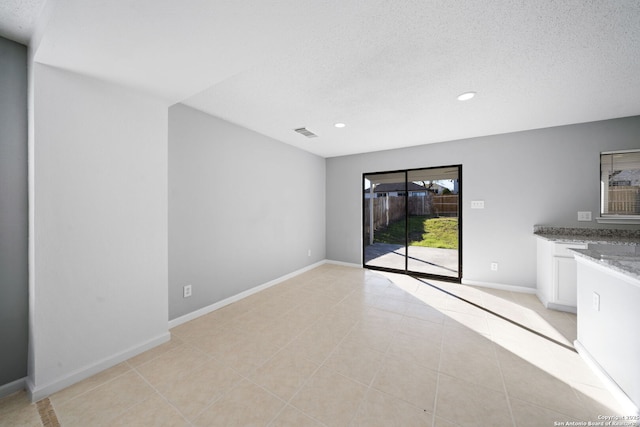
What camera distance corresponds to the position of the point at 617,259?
1.69 metres

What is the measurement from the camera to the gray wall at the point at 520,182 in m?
3.13

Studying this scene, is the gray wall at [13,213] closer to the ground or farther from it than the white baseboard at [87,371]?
farther from it

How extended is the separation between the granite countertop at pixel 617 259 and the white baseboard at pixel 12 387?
13.8ft

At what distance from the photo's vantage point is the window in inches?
116

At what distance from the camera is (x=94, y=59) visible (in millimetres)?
1627

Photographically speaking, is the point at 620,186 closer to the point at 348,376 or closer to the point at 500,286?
the point at 500,286

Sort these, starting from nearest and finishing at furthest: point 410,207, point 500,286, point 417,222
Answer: point 500,286 → point 410,207 → point 417,222

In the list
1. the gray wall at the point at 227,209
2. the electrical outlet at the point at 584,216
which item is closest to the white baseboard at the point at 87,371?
the gray wall at the point at 227,209

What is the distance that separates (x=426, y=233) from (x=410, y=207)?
1495mm

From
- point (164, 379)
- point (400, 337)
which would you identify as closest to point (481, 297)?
point (400, 337)

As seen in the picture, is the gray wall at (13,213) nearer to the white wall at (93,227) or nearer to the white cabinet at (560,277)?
the white wall at (93,227)

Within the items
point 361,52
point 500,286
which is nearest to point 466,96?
point 361,52

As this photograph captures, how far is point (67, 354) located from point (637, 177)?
21.1 ft

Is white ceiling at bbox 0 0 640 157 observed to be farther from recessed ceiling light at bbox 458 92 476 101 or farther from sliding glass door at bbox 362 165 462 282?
sliding glass door at bbox 362 165 462 282
